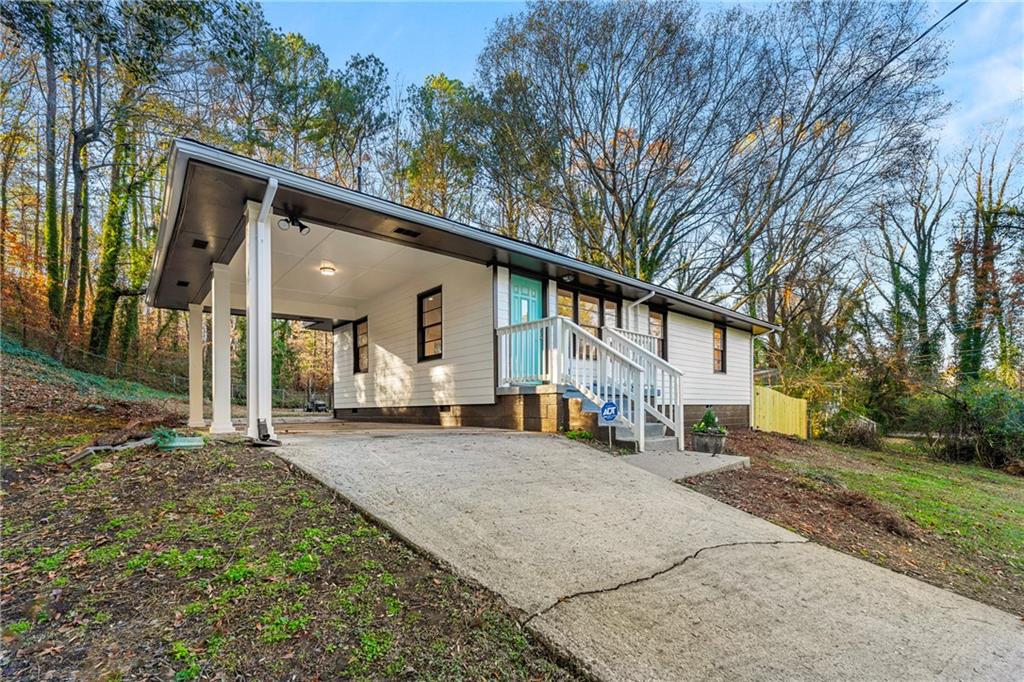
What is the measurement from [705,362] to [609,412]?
7.43m

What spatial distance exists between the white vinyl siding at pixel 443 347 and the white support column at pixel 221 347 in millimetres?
3242

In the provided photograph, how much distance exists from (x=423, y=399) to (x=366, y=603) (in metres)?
6.99

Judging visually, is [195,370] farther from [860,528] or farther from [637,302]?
[860,528]

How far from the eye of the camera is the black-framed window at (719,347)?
12.9m

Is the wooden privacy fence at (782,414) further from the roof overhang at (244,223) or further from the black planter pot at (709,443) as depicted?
the black planter pot at (709,443)

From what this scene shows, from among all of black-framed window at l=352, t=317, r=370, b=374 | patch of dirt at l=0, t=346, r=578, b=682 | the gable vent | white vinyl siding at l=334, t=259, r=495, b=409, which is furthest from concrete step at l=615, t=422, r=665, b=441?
black-framed window at l=352, t=317, r=370, b=374

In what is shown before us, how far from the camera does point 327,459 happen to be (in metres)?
4.30

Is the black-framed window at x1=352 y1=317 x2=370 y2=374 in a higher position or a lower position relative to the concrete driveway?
higher

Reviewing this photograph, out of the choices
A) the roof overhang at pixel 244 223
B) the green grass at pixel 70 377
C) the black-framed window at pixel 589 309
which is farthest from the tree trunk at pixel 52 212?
the black-framed window at pixel 589 309

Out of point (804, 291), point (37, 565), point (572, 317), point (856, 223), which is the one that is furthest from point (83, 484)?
point (804, 291)

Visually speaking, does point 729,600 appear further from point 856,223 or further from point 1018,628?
point 856,223

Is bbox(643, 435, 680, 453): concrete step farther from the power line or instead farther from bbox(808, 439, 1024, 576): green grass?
the power line

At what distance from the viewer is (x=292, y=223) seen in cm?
554

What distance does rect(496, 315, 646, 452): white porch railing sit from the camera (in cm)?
616
